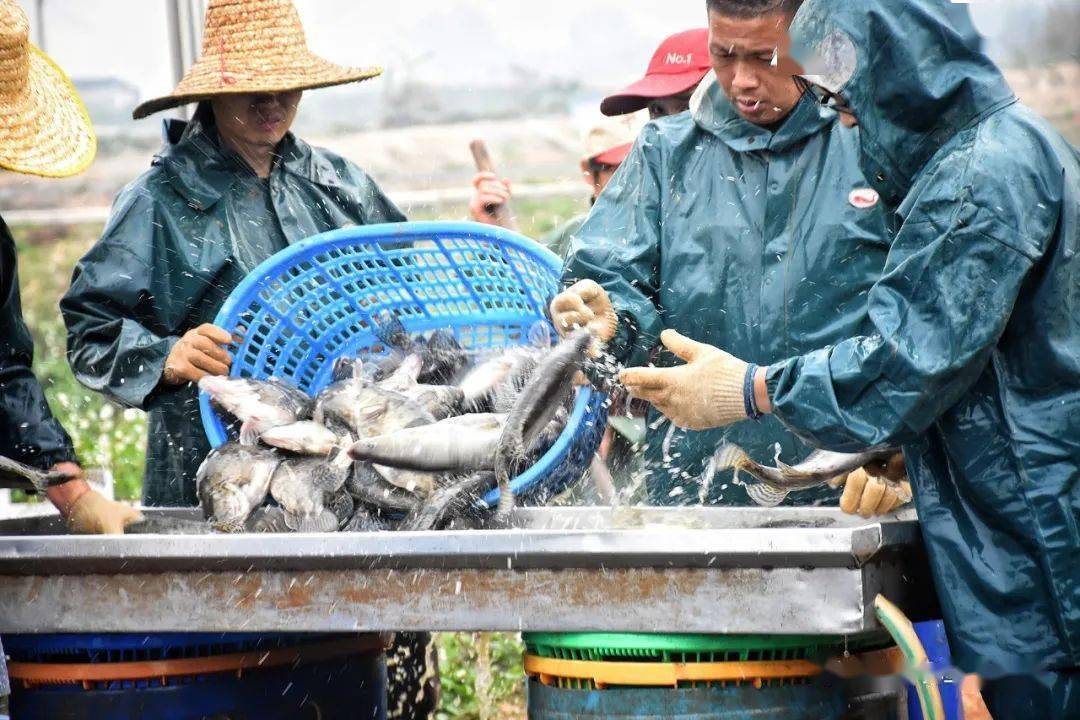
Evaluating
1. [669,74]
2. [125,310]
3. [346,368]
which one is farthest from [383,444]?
[669,74]

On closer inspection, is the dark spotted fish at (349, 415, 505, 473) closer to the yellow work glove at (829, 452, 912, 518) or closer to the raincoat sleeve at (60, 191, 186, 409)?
the raincoat sleeve at (60, 191, 186, 409)

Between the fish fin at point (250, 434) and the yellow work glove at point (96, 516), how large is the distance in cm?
40

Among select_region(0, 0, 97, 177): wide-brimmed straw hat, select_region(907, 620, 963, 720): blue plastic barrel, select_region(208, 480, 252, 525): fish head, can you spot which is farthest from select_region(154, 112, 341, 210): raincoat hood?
select_region(907, 620, 963, 720): blue plastic barrel

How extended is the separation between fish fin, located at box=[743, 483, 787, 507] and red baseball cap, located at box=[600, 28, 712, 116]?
6.84 feet

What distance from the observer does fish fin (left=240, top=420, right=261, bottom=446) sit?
4.28m

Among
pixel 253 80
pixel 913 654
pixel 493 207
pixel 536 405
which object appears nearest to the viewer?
pixel 913 654

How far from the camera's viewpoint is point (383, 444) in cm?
407

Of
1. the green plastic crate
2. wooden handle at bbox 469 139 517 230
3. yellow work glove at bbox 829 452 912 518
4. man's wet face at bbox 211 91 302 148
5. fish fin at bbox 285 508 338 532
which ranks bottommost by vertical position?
the green plastic crate

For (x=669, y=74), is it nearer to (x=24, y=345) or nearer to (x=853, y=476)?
(x=853, y=476)

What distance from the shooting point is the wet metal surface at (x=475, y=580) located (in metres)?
2.95

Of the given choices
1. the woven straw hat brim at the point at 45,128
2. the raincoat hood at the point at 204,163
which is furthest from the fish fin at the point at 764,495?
the woven straw hat brim at the point at 45,128

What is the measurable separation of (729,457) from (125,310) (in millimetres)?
2188

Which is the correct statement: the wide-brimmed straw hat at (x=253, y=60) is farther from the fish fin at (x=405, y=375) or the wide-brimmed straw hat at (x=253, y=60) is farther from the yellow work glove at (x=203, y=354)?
the fish fin at (x=405, y=375)

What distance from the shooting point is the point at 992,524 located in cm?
310
